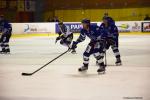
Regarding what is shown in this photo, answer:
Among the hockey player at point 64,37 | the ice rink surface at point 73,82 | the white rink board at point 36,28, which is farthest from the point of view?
the white rink board at point 36,28

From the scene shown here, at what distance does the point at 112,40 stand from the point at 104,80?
1.95m

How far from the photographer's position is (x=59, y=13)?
26.4 meters

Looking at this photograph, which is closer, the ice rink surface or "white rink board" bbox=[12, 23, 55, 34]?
the ice rink surface

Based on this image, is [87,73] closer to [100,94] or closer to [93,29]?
[93,29]

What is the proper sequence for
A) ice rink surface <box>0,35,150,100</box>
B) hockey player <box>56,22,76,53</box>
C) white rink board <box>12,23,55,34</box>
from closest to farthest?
1. ice rink surface <box>0,35,150,100</box>
2. hockey player <box>56,22,76,53</box>
3. white rink board <box>12,23,55,34</box>

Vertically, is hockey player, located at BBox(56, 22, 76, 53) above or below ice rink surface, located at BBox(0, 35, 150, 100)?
above

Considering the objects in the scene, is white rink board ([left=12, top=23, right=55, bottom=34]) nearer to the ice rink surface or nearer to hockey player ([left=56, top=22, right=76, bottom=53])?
hockey player ([left=56, top=22, right=76, bottom=53])

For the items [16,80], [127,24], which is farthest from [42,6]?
[16,80]

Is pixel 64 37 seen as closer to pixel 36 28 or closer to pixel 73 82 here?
pixel 73 82

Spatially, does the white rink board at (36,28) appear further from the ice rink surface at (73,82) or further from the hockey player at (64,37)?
the ice rink surface at (73,82)

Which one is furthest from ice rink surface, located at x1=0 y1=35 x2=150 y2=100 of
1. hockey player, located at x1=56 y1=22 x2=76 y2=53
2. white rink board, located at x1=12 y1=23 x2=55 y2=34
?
white rink board, located at x1=12 y1=23 x2=55 y2=34

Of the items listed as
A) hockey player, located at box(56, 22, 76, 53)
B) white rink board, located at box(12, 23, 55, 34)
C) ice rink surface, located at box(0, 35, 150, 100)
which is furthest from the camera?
white rink board, located at box(12, 23, 55, 34)

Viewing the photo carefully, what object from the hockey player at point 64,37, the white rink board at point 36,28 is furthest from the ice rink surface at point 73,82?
the white rink board at point 36,28

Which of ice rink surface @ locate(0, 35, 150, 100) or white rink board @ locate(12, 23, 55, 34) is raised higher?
→ white rink board @ locate(12, 23, 55, 34)
